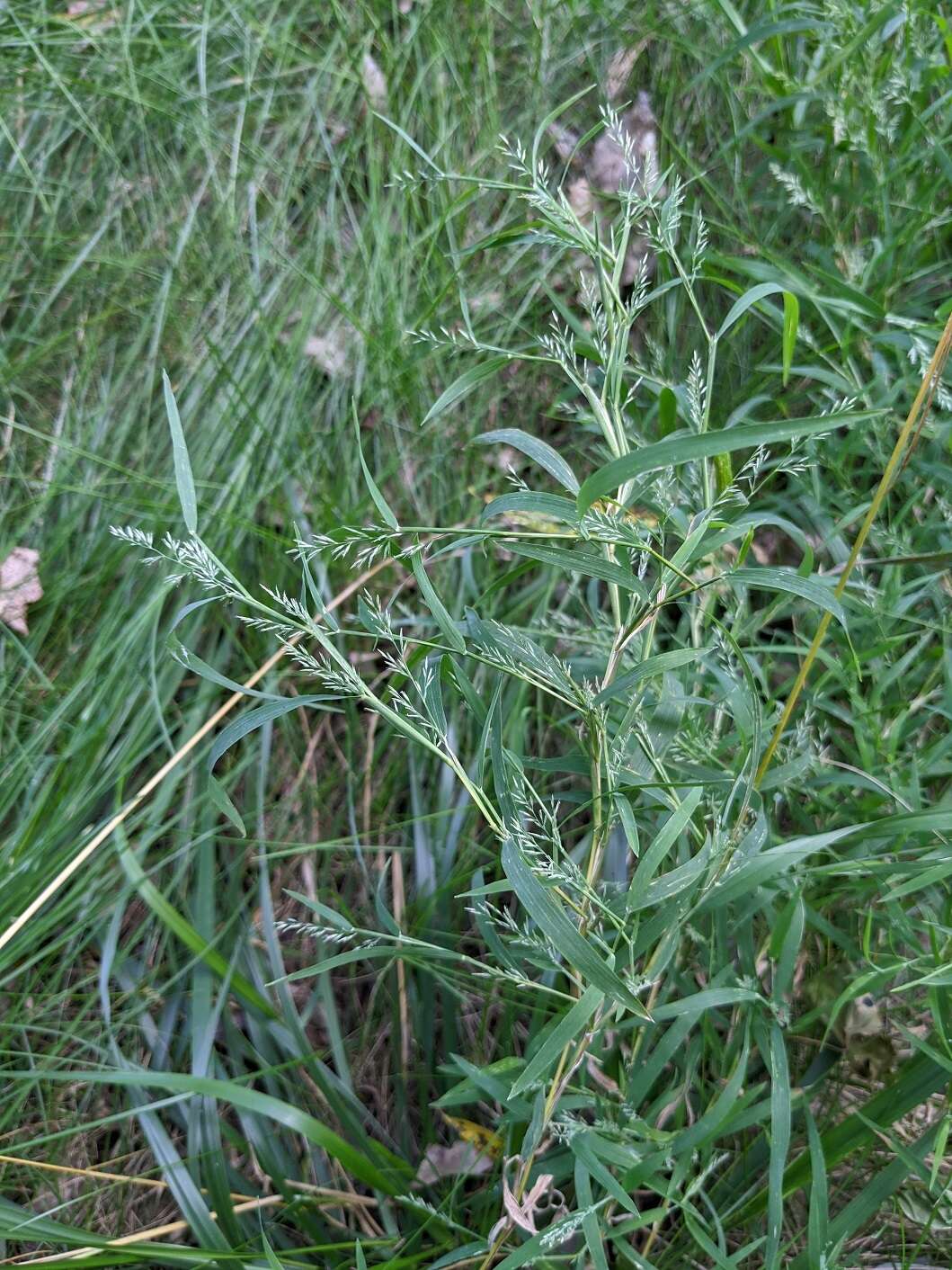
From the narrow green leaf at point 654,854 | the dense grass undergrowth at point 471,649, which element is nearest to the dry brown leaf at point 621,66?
the dense grass undergrowth at point 471,649

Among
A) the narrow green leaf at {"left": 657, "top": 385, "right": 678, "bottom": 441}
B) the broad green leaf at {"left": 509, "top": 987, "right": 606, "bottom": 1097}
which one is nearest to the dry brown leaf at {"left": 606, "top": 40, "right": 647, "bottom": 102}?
the narrow green leaf at {"left": 657, "top": 385, "right": 678, "bottom": 441}

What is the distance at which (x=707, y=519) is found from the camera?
33.3 inches

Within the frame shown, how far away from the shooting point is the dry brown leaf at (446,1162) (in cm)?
138

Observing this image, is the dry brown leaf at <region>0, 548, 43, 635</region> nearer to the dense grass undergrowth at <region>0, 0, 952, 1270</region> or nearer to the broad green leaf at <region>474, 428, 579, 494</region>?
the dense grass undergrowth at <region>0, 0, 952, 1270</region>

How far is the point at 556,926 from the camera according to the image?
0.82 meters

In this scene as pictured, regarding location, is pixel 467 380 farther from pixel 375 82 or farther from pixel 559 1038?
pixel 375 82

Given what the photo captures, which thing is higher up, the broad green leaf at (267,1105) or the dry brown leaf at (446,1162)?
the broad green leaf at (267,1105)

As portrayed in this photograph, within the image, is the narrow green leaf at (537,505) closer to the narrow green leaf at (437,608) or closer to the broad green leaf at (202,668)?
the narrow green leaf at (437,608)

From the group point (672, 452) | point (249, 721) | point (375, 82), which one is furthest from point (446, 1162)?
point (375, 82)

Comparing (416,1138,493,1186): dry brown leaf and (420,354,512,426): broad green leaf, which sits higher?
(420,354,512,426): broad green leaf

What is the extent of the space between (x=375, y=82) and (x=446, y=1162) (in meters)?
1.99

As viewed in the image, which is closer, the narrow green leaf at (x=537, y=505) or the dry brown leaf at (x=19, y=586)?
the narrow green leaf at (x=537, y=505)

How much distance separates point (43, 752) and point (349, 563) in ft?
1.91

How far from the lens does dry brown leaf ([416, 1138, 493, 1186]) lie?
1379 mm
